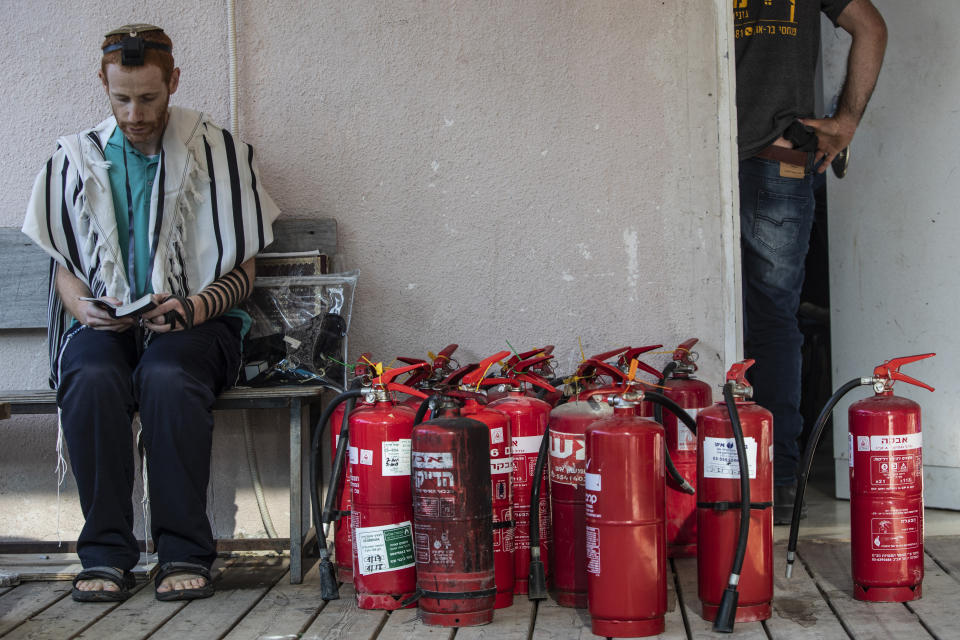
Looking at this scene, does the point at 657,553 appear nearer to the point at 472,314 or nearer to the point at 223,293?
the point at 472,314

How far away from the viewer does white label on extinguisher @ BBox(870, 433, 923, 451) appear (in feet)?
7.20

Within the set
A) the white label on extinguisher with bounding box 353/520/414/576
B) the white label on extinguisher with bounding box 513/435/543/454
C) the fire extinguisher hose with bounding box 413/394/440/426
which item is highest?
the fire extinguisher hose with bounding box 413/394/440/426

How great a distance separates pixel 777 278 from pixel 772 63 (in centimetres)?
70

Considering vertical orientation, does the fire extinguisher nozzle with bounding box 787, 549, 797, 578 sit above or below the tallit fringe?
below

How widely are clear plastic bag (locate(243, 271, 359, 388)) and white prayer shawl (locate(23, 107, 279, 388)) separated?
0.54ft

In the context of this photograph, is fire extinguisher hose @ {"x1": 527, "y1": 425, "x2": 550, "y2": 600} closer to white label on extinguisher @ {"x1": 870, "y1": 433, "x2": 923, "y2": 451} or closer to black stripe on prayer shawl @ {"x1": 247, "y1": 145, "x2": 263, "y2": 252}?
white label on extinguisher @ {"x1": 870, "y1": 433, "x2": 923, "y2": 451}

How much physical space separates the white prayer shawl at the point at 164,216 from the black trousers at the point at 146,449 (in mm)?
293

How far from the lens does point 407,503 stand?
7.58ft

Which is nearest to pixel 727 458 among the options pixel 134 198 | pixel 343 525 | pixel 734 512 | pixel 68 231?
pixel 734 512

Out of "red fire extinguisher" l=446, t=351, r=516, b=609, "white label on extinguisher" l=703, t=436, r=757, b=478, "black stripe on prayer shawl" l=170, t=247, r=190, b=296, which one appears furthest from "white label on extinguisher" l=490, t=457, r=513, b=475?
"black stripe on prayer shawl" l=170, t=247, r=190, b=296

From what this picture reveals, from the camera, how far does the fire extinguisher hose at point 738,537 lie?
6.64 feet

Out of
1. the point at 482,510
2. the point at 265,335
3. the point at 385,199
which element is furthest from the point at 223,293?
the point at 482,510

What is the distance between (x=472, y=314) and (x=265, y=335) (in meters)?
0.63

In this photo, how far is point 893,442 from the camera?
2193 mm
